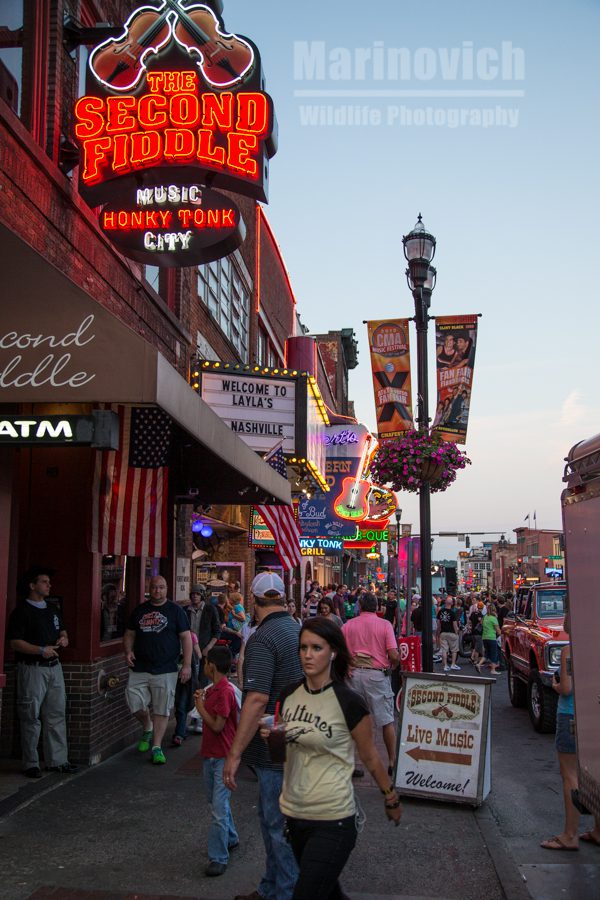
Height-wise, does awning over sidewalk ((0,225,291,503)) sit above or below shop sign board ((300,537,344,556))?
above

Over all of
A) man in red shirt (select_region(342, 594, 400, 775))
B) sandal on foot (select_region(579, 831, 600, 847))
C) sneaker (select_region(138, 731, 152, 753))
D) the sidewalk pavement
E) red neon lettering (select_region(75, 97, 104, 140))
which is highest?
red neon lettering (select_region(75, 97, 104, 140))

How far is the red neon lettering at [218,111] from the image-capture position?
960cm

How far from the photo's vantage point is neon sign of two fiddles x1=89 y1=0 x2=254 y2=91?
9633 millimetres

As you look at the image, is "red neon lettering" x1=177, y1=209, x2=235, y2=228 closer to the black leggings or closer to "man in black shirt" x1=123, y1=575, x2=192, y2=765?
"man in black shirt" x1=123, y1=575, x2=192, y2=765

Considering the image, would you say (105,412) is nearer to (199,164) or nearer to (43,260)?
(43,260)

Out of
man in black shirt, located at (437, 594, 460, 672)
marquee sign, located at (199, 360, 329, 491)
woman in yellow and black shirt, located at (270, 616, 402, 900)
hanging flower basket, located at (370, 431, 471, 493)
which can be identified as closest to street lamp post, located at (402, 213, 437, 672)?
hanging flower basket, located at (370, 431, 471, 493)

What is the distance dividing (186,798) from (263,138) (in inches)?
273

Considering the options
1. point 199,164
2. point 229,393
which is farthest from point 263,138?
point 229,393

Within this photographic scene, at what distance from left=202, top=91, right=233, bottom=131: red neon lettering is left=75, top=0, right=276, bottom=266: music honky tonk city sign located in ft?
0.04

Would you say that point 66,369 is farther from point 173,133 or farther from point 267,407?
point 267,407

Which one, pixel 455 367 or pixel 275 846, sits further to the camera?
pixel 455 367

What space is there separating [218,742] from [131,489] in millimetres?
2917

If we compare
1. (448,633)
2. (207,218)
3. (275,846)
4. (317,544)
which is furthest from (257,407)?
(317,544)

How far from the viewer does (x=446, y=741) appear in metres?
7.73
